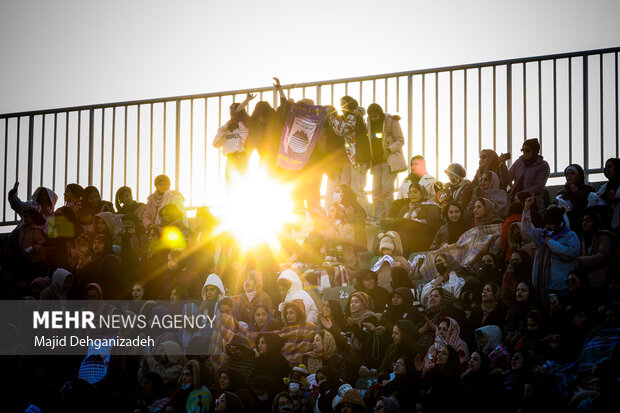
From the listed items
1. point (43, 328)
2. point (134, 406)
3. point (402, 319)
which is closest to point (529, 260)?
point (402, 319)

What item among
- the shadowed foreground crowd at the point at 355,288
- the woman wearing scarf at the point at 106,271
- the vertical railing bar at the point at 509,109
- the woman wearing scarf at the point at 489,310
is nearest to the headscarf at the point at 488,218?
the shadowed foreground crowd at the point at 355,288

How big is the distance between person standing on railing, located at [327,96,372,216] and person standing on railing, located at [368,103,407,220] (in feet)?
0.32

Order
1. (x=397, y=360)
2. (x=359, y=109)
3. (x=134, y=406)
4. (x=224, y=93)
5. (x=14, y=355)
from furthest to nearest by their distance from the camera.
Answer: (x=224, y=93) → (x=359, y=109) → (x=14, y=355) → (x=134, y=406) → (x=397, y=360)

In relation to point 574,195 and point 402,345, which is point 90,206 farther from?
point 574,195

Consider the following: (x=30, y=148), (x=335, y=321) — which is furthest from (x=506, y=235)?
(x=30, y=148)

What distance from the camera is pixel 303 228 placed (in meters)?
15.3

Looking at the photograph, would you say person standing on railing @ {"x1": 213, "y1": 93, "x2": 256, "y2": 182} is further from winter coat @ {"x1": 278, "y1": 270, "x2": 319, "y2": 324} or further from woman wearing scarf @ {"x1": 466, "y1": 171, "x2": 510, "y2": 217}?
woman wearing scarf @ {"x1": 466, "y1": 171, "x2": 510, "y2": 217}

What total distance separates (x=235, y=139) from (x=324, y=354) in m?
4.19

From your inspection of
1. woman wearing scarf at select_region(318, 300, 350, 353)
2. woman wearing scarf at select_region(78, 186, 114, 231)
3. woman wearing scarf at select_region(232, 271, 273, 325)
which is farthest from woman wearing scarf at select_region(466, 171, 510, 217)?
woman wearing scarf at select_region(78, 186, 114, 231)

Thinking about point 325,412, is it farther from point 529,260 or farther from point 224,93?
point 224,93

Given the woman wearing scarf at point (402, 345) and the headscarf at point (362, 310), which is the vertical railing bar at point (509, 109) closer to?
the headscarf at point (362, 310)

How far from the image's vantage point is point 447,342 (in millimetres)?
12492

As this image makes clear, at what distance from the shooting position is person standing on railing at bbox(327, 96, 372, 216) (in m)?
15.8

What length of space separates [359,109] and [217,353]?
4007 millimetres
